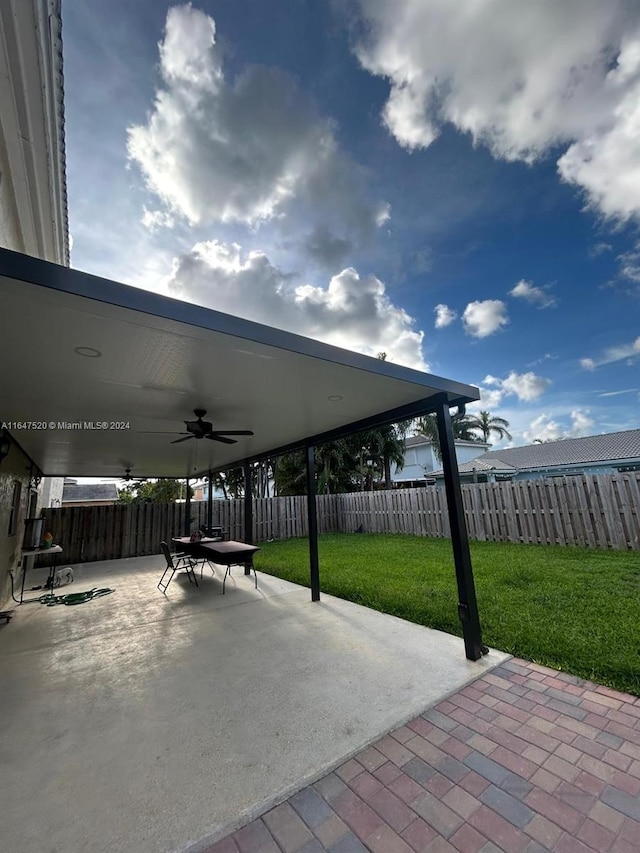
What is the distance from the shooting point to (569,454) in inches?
648

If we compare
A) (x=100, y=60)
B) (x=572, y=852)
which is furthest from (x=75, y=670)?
(x=100, y=60)

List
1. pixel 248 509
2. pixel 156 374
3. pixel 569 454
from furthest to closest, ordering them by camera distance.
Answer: pixel 569 454, pixel 248 509, pixel 156 374

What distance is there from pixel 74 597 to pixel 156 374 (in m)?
5.44

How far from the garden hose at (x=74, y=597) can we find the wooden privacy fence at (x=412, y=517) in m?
4.13

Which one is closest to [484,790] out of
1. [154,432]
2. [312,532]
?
[312,532]

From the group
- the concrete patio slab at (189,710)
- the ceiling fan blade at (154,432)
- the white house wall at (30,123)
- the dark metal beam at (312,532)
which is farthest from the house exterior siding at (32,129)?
the dark metal beam at (312,532)

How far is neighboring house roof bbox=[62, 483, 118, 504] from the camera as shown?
77.4 ft

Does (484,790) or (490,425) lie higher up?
(490,425)

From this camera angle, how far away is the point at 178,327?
6.80ft

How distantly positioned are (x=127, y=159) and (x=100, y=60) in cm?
82

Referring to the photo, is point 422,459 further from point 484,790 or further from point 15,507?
point 484,790

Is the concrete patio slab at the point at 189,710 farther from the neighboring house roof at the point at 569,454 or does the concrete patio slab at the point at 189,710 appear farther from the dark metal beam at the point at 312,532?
the neighboring house roof at the point at 569,454

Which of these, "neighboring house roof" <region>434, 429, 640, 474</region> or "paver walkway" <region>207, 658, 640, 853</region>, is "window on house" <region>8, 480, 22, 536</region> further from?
"neighboring house roof" <region>434, 429, 640, 474</region>

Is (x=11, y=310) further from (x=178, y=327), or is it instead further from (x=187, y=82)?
(x=187, y=82)
